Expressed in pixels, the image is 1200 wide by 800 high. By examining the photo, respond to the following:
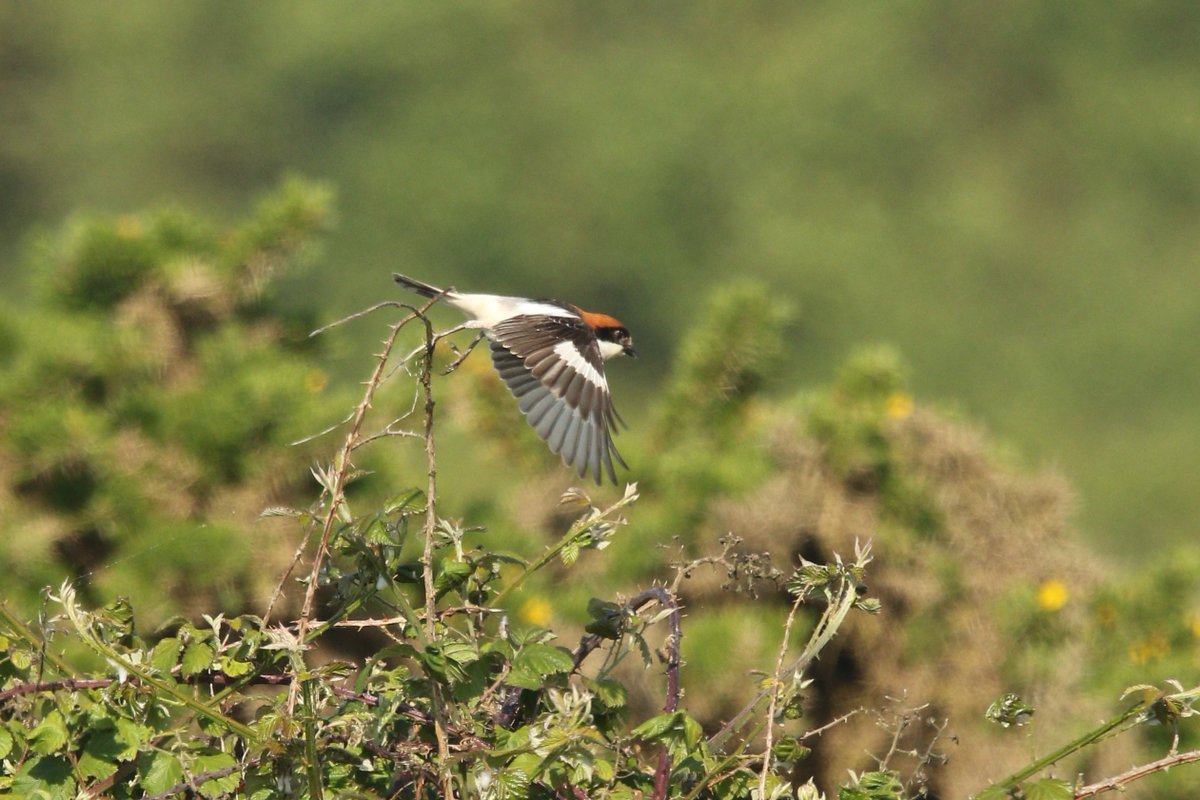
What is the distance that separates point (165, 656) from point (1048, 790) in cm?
77

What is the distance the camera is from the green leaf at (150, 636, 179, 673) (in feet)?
4.47

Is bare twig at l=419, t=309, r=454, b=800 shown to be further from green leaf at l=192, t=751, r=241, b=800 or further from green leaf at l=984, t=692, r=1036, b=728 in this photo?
green leaf at l=984, t=692, r=1036, b=728

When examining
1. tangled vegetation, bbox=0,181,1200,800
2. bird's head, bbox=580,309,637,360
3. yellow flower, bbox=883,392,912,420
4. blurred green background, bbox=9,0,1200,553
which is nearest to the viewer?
tangled vegetation, bbox=0,181,1200,800

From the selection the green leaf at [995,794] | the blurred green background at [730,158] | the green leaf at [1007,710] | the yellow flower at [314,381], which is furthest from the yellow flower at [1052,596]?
the blurred green background at [730,158]

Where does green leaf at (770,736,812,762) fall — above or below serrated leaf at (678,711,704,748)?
below

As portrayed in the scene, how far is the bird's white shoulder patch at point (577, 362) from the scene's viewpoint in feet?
11.8

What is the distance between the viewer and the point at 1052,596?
4172mm

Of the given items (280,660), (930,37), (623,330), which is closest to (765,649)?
(623,330)

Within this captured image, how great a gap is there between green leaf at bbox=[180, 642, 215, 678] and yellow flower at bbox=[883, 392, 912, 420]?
3.36m

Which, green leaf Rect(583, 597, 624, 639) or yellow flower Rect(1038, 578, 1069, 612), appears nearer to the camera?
green leaf Rect(583, 597, 624, 639)

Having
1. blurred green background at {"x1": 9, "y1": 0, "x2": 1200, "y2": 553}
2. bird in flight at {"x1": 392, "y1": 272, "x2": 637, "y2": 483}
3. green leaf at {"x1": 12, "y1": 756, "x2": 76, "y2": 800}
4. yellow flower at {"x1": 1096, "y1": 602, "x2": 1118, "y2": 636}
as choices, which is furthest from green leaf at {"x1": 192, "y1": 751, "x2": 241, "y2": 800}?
blurred green background at {"x1": 9, "y1": 0, "x2": 1200, "y2": 553}

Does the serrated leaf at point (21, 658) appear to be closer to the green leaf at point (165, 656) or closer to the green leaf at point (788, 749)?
the green leaf at point (165, 656)

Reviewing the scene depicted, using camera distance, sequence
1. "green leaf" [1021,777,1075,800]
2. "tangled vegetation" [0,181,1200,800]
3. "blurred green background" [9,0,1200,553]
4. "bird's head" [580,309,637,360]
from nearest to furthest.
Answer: "green leaf" [1021,777,1075,800] < "tangled vegetation" [0,181,1200,800] < "bird's head" [580,309,637,360] < "blurred green background" [9,0,1200,553]

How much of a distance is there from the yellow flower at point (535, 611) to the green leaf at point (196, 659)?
250 centimetres
